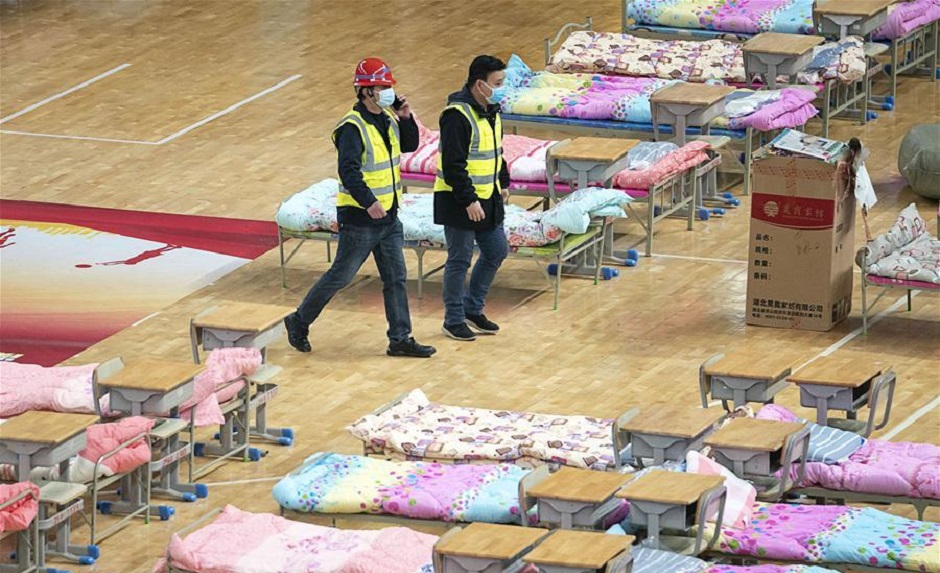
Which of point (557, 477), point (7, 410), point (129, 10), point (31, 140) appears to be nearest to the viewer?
point (557, 477)

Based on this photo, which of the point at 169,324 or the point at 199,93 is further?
the point at 199,93

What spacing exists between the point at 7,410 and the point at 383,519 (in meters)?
2.42

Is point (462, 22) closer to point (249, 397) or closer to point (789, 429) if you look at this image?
point (249, 397)

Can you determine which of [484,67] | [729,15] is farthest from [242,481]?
[729,15]

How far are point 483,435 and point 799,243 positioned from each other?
10.2ft

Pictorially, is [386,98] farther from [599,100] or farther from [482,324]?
[599,100]

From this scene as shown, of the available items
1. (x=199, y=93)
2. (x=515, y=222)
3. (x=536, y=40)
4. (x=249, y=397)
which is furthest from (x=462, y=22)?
(x=249, y=397)

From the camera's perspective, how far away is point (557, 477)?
1027cm

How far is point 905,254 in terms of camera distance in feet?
45.6

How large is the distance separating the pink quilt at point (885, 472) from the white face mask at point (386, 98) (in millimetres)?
3628

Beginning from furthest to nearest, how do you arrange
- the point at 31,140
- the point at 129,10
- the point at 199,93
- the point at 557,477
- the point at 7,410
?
the point at 129,10
the point at 199,93
the point at 31,140
the point at 7,410
the point at 557,477

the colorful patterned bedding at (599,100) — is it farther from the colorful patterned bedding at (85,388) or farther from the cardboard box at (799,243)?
the colorful patterned bedding at (85,388)

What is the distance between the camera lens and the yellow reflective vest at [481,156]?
44.5ft

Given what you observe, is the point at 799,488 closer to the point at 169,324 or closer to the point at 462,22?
the point at 169,324
